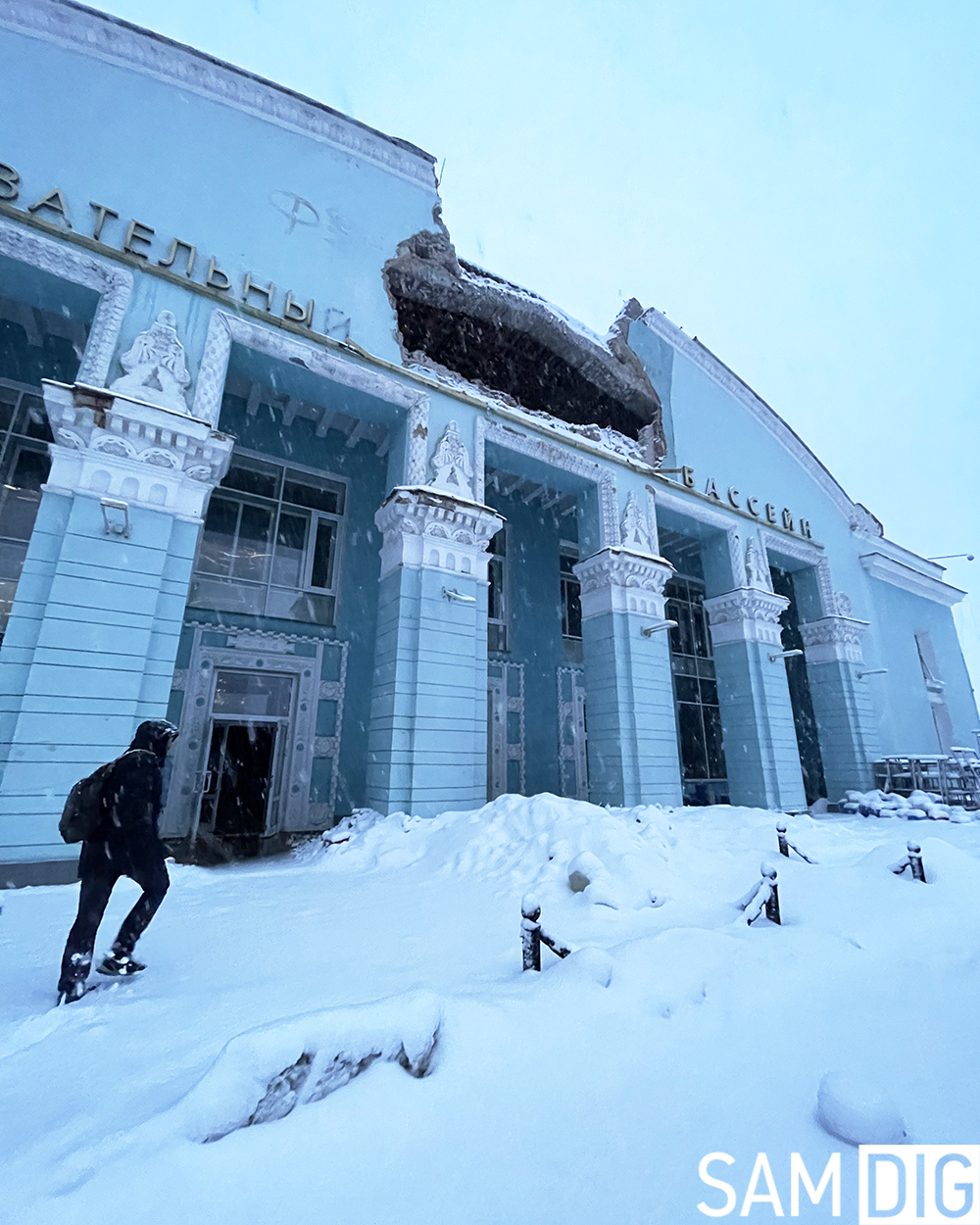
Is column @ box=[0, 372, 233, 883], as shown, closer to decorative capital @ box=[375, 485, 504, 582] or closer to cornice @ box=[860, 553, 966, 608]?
decorative capital @ box=[375, 485, 504, 582]

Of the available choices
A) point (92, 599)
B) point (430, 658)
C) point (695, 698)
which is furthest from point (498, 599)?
point (92, 599)

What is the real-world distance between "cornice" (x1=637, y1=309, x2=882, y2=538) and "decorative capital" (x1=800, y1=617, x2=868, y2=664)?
167 inches

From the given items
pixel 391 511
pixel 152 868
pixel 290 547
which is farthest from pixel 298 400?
pixel 152 868

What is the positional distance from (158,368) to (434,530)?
4645 mm

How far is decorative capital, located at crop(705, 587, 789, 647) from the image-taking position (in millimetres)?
14031

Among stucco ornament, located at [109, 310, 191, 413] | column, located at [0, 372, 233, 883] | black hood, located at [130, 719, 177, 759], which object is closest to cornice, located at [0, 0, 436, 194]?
stucco ornament, located at [109, 310, 191, 413]

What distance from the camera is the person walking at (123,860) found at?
10.3 ft

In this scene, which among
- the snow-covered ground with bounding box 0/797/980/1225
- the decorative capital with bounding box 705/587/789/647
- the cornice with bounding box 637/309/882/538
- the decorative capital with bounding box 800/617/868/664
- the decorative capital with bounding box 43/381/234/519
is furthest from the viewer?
the decorative capital with bounding box 800/617/868/664

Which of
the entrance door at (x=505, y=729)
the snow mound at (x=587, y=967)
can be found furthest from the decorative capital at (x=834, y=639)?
the snow mound at (x=587, y=967)

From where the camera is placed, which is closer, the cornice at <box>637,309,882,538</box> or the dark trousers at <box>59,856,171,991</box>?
the dark trousers at <box>59,856,171,991</box>

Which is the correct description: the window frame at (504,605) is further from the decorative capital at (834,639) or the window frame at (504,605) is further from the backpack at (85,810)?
the backpack at (85,810)

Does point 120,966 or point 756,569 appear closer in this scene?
point 120,966

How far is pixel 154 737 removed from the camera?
364 cm

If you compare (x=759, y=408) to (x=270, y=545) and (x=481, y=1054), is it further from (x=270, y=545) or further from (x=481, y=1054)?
(x=481, y=1054)
